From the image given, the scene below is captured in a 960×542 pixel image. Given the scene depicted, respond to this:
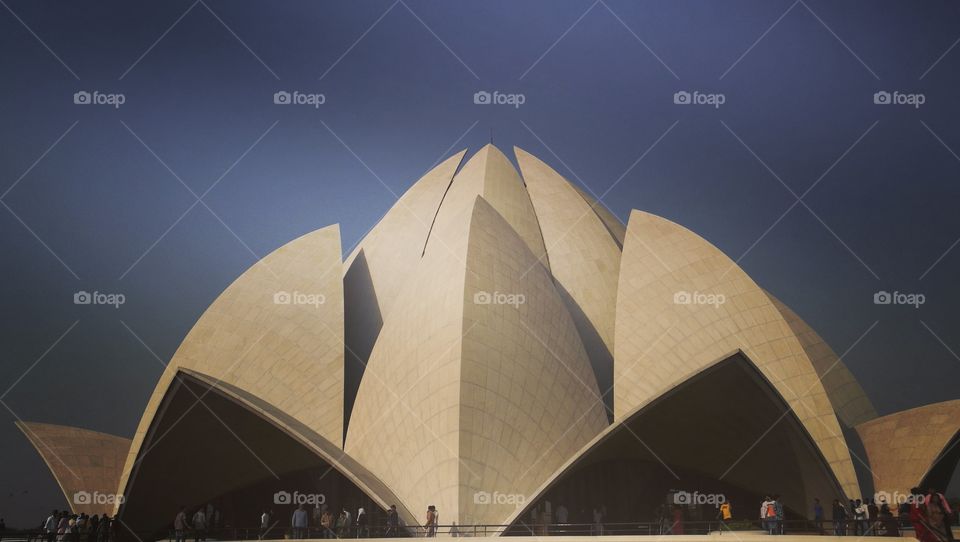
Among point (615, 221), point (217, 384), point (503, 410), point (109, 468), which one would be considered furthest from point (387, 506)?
point (615, 221)

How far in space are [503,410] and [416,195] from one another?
13.7m

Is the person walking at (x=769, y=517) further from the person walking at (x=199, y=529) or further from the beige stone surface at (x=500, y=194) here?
the beige stone surface at (x=500, y=194)

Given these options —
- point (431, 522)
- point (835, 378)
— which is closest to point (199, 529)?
point (431, 522)

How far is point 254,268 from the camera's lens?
28625mm

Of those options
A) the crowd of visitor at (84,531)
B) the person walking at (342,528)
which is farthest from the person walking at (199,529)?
the person walking at (342,528)

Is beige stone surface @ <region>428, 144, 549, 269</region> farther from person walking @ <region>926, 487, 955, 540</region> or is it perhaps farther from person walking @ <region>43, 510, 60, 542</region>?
person walking @ <region>926, 487, 955, 540</region>

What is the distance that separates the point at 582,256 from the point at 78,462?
18925 millimetres

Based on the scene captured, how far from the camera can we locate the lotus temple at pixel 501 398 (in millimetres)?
19844

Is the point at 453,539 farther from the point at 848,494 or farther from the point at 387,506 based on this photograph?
the point at 848,494

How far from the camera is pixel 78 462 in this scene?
27.2 meters
